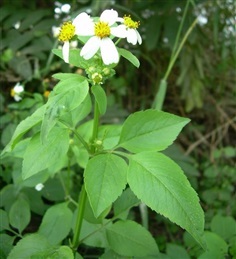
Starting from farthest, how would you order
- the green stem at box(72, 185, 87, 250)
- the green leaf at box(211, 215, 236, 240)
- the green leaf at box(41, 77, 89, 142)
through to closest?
the green leaf at box(211, 215, 236, 240) < the green stem at box(72, 185, 87, 250) < the green leaf at box(41, 77, 89, 142)

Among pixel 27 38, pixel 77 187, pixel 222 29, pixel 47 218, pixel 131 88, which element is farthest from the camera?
pixel 131 88

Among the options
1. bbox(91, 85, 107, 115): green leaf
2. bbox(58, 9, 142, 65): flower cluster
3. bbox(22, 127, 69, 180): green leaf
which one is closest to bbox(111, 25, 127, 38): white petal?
bbox(58, 9, 142, 65): flower cluster

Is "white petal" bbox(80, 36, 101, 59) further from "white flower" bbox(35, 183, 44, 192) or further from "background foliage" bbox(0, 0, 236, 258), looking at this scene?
"white flower" bbox(35, 183, 44, 192)

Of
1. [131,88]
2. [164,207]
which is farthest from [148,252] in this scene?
[131,88]

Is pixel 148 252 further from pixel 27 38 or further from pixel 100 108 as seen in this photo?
pixel 27 38

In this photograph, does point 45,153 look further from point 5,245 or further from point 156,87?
point 156,87

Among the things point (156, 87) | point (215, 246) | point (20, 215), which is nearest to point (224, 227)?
point (215, 246)
